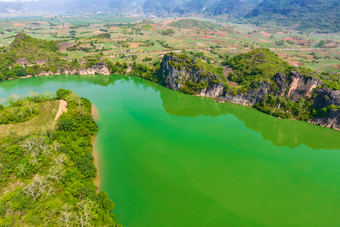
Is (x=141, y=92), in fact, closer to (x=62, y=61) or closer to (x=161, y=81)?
(x=161, y=81)

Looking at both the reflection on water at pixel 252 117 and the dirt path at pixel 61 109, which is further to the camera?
the reflection on water at pixel 252 117

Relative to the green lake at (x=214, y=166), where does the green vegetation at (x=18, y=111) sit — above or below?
above

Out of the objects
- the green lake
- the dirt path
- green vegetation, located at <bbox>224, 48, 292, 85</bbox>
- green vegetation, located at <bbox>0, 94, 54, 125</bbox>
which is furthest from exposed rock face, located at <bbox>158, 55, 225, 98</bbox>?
green vegetation, located at <bbox>0, 94, 54, 125</bbox>

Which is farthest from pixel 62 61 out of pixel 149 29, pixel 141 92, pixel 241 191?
pixel 149 29

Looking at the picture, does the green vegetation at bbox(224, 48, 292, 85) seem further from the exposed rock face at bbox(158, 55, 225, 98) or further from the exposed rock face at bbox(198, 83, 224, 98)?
the exposed rock face at bbox(158, 55, 225, 98)

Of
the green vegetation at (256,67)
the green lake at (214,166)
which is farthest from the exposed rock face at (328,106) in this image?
the green vegetation at (256,67)

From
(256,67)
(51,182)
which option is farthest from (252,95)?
(51,182)

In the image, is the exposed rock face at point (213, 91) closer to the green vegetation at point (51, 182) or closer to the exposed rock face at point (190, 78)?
the exposed rock face at point (190, 78)
